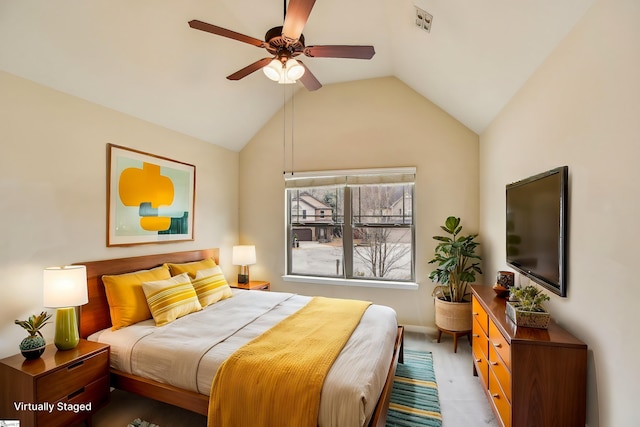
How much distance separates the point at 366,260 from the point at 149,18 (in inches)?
139

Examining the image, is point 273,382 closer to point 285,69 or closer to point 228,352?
point 228,352

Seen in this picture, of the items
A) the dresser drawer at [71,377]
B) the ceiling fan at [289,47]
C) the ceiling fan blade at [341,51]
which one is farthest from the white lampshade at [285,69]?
the dresser drawer at [71,377]

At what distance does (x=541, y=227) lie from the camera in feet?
6.57

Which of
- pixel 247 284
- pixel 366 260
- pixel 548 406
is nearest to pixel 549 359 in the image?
pixel 548 406

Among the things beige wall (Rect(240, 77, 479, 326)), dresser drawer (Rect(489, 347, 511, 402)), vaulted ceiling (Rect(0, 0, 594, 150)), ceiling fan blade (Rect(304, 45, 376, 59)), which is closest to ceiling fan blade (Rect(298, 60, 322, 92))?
ceiling fan blade (Rect(304, 45, 376, 59))

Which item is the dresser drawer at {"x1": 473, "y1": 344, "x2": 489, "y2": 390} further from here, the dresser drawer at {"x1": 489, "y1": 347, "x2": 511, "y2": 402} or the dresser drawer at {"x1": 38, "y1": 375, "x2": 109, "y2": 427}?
the dresser drawer at {"x1": 38, "y1": 375, "x2": 109, "y2": 427}

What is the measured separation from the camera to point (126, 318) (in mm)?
2514

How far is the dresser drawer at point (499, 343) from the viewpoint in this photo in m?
1.72

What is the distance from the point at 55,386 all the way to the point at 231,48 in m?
3.14

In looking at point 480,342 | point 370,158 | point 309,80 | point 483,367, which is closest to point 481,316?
point 480,342

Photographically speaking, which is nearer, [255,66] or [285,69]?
[285,69]

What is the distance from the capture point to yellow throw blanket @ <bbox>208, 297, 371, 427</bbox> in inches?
62.8

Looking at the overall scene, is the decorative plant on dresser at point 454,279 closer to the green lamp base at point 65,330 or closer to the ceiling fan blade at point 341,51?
the ceiling fan blade at point 341,51

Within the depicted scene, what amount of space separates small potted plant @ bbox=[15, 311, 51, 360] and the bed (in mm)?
401
